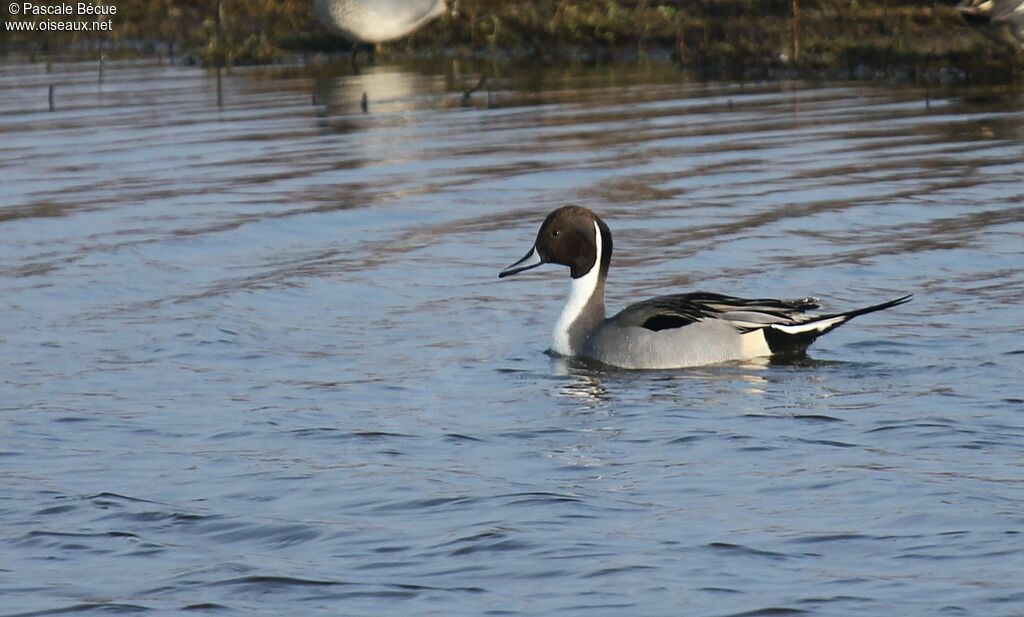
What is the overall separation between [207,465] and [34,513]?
824 millimetres

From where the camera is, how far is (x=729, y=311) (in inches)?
350

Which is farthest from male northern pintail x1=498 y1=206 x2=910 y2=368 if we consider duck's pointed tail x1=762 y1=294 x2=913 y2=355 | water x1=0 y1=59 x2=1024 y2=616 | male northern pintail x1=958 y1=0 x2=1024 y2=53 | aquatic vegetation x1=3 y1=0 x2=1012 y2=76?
aquatic vegetation x1=3 y1=0 x2=1012 y2=76

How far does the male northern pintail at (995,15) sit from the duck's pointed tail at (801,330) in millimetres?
9664

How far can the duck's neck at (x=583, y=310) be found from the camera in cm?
938

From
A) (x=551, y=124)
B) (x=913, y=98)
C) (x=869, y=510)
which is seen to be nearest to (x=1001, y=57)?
(x=913, y=98)

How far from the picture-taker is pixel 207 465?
7.25 metres

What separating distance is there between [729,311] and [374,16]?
15.3 meters

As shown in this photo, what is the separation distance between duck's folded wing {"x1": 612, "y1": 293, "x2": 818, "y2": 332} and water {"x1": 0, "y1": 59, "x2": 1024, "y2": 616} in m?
0.25

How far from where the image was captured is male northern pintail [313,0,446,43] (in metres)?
23.1

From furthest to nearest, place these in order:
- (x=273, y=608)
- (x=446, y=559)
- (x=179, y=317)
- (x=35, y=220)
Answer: (x=35, y=220) < (x=179, y=317) < (x=446, y=559) < (x=273, y=608)

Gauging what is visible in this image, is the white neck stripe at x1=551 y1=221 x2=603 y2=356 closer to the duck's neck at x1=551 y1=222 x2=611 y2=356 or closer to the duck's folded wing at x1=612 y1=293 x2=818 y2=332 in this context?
the duck's neck at x1=551 y1=222 x2=611 y2=356

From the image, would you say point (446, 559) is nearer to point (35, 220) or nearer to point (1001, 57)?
point (35, 220)

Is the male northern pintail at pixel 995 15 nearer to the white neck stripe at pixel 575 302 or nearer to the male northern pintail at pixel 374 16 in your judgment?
the male northern pintail at pixel 374 16

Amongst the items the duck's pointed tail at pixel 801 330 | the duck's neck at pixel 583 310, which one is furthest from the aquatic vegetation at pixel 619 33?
the duck's pointed tail at pixel 801 330
